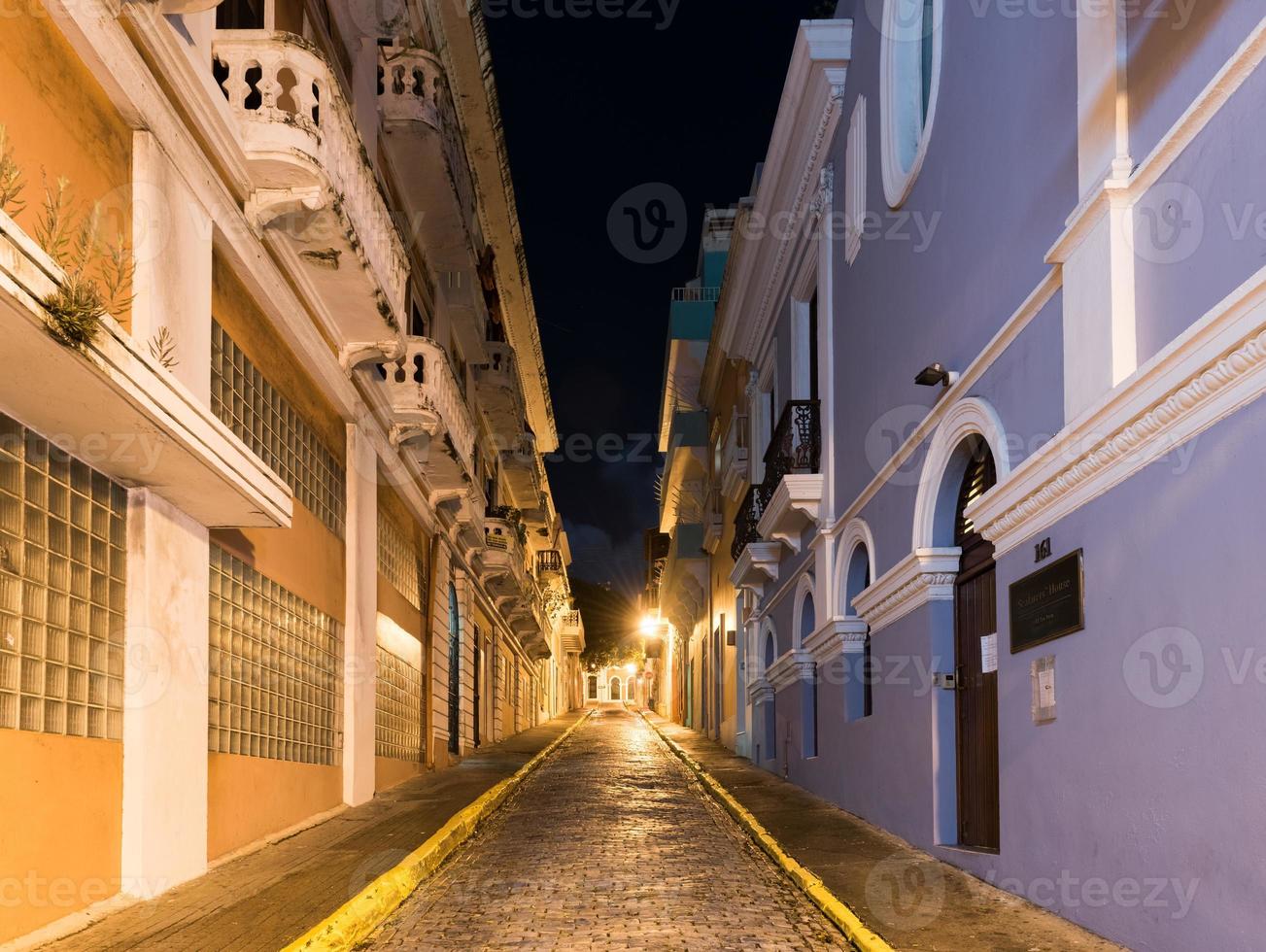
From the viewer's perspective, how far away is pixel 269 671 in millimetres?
10664

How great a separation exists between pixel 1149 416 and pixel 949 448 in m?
3.74

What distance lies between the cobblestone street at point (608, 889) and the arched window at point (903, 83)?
594 cm

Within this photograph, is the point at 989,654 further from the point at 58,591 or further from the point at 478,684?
the point at 478,684

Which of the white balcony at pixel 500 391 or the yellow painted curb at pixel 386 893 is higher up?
the white balcony at pixel 500 391

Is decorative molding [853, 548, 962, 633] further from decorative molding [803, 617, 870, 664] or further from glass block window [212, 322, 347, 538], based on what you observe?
glass block window [212, 322, 347, 538]

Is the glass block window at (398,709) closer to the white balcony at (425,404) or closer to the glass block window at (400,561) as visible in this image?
the glass block window at (400,561)

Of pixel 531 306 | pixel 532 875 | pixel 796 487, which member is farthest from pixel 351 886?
pixel 531 306

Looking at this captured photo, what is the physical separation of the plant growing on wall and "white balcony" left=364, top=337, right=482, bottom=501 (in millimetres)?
6859

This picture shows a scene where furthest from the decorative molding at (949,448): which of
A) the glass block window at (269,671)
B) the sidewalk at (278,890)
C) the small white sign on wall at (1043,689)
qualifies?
the glass block window at (269,671)

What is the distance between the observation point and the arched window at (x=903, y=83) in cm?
1125

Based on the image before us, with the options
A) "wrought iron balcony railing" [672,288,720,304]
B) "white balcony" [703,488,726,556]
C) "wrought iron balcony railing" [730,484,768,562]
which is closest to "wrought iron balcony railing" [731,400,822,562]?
"wrought iron balcony railing" [730,484,768,562]

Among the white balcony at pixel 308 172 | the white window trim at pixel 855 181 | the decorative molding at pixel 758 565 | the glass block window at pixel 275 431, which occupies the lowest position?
the decorative molding at pixel 758 565

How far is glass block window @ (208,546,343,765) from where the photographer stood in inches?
367

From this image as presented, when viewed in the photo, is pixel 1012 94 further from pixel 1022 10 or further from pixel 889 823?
pixel 889 823
